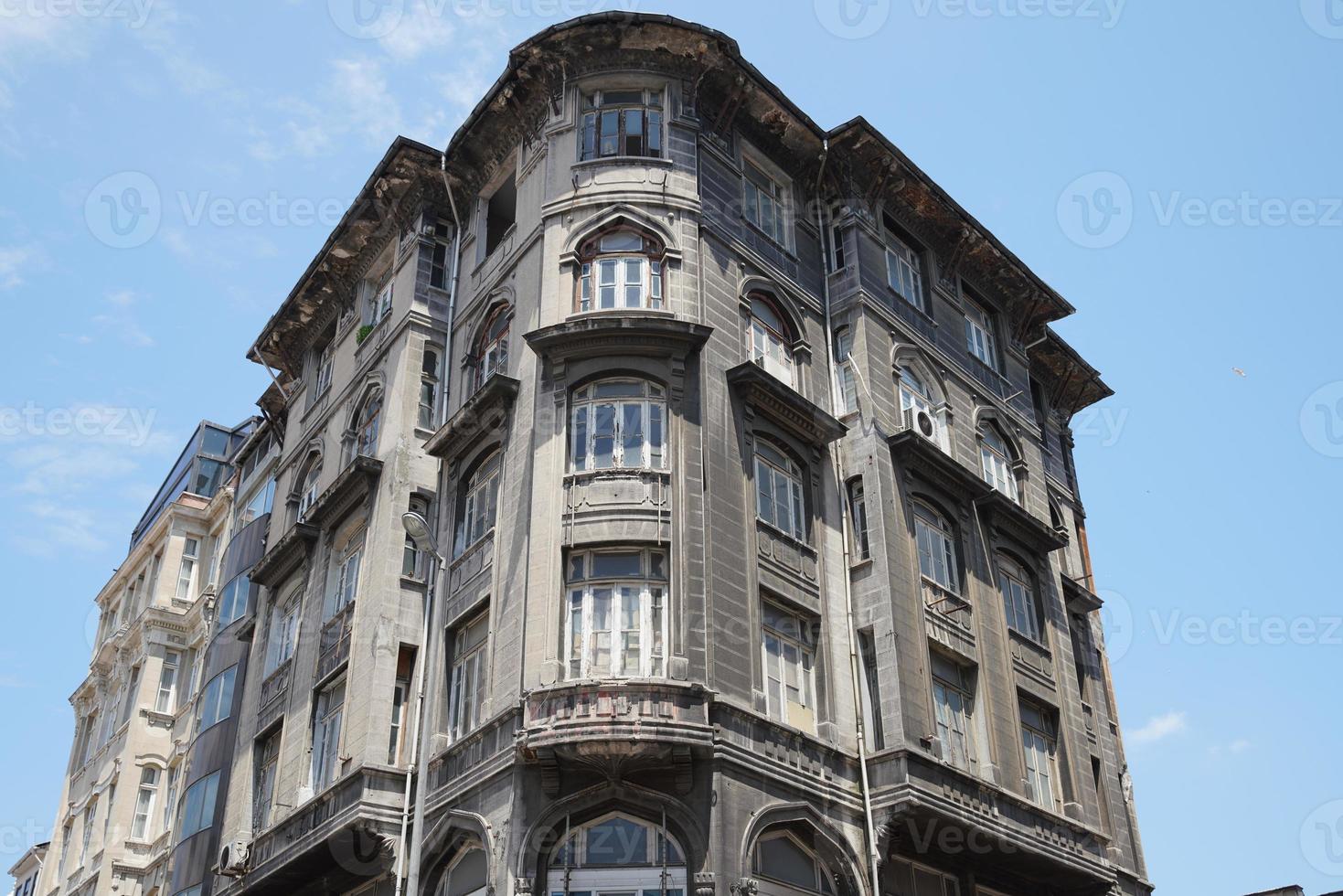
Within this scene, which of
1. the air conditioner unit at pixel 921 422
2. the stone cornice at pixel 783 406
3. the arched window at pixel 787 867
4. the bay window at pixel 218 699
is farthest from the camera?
the bay window at pixel 218 699

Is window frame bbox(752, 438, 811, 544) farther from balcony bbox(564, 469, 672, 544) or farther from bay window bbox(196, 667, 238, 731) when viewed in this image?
bay window bbox(196, 667, 238, 731)

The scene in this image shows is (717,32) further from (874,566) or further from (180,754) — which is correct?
(180,754)

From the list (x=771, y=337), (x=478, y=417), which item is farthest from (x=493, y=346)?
(x=771, y=337)

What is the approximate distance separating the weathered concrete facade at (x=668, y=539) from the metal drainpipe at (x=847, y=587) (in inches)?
3.0

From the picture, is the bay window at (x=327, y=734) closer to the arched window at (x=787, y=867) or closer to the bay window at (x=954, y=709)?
the arched window at (x=787, y=867)

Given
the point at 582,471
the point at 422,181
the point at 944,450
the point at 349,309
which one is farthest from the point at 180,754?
the point at 944,450

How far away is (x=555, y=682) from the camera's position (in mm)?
23562

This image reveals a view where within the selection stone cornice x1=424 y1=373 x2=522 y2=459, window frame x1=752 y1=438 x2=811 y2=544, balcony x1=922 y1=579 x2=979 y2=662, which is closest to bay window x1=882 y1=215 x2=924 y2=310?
window frame x1=752 y1=438 x2=811 y2=544

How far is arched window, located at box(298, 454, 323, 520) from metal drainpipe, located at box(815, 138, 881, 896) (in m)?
14.5

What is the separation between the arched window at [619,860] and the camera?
22.6 metres

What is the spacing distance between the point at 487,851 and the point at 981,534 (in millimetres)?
14841

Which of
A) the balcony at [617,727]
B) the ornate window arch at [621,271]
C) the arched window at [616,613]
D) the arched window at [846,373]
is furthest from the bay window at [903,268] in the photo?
the balcony at [617,727]

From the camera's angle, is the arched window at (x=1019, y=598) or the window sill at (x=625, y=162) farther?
the arched window at (x=1019, y=598)

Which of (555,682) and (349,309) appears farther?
(349,309)
